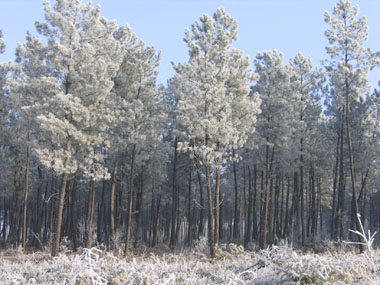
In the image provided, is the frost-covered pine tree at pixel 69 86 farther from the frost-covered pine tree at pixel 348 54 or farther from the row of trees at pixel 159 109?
the frost-covered pine tree at pixel 348 54

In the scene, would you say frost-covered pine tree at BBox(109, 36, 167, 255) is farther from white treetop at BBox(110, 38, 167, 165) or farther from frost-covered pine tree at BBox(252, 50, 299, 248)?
frost-covered pine tree at BBox(252, 50, 299, 248)

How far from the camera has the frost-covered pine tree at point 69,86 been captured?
1690 cm

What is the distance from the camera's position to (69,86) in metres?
17.9

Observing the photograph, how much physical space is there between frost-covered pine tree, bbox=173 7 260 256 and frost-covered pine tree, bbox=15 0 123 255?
3.86 meters

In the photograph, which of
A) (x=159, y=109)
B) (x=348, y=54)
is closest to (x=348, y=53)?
(x=348, y=54)

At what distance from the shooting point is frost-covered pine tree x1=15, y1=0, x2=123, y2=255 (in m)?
16.9

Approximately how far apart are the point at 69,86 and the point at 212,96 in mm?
6907

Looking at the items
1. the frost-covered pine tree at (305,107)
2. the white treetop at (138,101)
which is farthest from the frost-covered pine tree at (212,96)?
the frost-covered pine tree at (305,107)

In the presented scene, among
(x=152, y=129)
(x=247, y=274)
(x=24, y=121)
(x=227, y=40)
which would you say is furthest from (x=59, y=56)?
(x=247, y=274)

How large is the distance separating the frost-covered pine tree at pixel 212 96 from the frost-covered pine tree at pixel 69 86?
386 centimetres

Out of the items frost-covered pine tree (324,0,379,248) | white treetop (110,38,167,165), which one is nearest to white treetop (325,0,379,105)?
frost-covered pine tree (324,0,379,248)

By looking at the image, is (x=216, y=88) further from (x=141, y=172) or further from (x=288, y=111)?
(x=141, y=172)

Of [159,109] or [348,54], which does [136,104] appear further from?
[348,54]

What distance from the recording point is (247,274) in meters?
7.84
